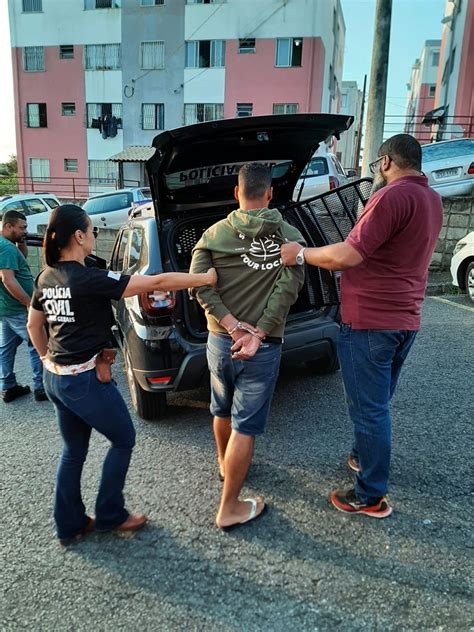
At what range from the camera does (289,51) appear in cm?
2436

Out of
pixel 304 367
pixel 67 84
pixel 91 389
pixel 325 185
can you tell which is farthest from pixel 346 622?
pixel 67 84

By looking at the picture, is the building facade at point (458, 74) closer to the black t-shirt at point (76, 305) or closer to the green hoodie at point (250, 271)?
the green hoodie at point (250, 271)

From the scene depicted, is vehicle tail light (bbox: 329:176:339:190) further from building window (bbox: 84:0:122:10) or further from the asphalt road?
building window (bbox: 84:0:122:10)

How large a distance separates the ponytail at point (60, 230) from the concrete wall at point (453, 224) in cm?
786

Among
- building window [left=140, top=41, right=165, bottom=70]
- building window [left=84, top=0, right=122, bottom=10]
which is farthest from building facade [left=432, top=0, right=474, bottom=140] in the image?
building window [left=84, top=0, right=122, bottom=10]

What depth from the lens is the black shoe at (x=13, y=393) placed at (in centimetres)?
450

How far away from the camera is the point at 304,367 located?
4.87 metres

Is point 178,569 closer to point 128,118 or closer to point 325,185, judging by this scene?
point 325,185

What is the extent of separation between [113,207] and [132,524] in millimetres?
13016

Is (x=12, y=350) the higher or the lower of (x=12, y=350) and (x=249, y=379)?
the lower

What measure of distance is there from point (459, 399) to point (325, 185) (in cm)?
756

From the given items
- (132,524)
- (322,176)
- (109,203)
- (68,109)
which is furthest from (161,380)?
(68,109)

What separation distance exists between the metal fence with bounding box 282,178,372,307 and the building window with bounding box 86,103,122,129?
25866 millimetres

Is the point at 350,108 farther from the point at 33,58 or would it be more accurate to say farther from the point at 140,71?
the point at 33,58
